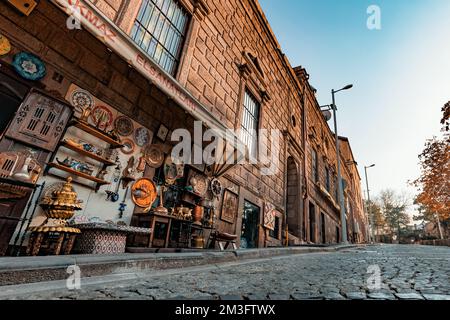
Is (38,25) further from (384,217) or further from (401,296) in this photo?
(384,217)

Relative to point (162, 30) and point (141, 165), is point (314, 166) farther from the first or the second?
point (141, 165)

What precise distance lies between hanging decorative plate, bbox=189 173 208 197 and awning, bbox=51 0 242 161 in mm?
1914

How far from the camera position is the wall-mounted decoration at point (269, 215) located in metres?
9.79

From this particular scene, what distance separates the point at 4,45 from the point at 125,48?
1.65 meters

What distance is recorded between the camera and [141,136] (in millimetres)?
5395

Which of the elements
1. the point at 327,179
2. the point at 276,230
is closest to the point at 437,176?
the point at 327,179

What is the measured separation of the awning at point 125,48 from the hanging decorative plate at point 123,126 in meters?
1.22

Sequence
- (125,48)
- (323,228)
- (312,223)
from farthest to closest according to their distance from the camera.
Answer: (323,228) → (312,223) → (125,48)

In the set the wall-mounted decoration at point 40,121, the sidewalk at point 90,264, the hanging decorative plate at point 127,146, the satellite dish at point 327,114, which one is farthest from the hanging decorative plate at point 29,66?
the satellite dish at point 327,114

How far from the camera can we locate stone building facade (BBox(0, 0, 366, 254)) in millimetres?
3893

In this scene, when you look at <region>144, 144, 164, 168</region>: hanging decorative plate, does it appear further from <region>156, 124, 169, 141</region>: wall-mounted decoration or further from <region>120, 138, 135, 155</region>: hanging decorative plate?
<region>120, 138, 135, 155</region>: hanging decorative plate

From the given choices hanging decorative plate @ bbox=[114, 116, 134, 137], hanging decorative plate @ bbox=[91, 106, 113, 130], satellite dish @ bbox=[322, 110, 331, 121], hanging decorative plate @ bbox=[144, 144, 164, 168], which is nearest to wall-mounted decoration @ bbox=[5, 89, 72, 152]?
hanging decorative plate @ bbox=[91, 106, 113, 130]
